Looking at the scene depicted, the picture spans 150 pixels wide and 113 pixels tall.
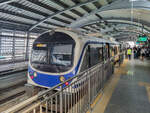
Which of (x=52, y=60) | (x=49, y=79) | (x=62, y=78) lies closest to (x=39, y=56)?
(x=52, y=60)

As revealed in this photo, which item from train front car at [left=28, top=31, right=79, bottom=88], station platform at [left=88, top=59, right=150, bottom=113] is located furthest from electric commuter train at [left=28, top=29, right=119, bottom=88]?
station platform at [left=88, top=59, right=150, bottom=113]

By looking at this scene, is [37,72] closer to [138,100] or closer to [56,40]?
[56,40]

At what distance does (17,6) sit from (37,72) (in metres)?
7.69

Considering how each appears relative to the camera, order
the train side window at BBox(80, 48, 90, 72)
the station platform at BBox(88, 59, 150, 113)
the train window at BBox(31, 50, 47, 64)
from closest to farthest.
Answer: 1. the station platform at BBox(88, 59, 150, 113)
2. the train side window at BBox(80, 48, 90, 72)
3. the train window at BBox(31, 50, 47, 64)

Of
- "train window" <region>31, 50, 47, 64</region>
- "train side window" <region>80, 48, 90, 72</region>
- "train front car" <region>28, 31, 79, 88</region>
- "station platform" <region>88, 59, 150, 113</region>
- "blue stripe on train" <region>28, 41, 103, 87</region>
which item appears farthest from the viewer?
"train window" <region>31, 50, 47, 64</region>

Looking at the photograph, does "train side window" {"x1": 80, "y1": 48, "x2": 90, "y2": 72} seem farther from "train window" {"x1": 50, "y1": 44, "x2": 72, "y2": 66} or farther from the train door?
"train window" {"x1": 50, "y1": 44, "x2": 72, "y2": 66}

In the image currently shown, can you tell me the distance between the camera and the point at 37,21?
13.3 metres

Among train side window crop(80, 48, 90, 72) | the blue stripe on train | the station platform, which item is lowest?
the station platform

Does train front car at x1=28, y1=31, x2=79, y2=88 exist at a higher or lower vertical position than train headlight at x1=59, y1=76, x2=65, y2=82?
higher

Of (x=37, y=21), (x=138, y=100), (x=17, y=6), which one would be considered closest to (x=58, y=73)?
(x=138, y=100)

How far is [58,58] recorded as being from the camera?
4.07m

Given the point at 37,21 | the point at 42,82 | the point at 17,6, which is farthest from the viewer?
the point at 37,21

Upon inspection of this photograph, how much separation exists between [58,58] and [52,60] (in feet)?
0.82

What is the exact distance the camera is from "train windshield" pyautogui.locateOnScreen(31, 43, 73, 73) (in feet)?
12.9
